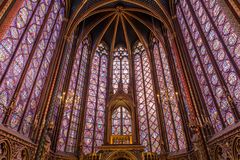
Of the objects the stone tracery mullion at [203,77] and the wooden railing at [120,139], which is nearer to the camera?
the stone tracery mullion at [203,77]

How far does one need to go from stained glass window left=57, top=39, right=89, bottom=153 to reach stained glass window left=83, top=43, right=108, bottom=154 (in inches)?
36.5

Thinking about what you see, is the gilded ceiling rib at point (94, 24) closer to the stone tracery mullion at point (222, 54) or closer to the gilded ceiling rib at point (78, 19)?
the gilded ceiling rib at point (78, 19)

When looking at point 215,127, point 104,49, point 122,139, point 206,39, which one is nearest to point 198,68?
point 206,39

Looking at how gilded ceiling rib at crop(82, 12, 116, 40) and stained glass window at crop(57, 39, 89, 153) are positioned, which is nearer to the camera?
stained glass window at crop(57, 39, 89, 153)

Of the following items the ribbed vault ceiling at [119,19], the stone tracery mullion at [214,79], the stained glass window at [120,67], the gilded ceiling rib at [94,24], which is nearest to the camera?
the stone tracery mullion at [214,79]

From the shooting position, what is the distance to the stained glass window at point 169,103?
13275 millimetres

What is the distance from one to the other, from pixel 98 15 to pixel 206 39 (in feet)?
41.9

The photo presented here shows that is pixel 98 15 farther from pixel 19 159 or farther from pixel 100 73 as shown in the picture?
pixel 19 159

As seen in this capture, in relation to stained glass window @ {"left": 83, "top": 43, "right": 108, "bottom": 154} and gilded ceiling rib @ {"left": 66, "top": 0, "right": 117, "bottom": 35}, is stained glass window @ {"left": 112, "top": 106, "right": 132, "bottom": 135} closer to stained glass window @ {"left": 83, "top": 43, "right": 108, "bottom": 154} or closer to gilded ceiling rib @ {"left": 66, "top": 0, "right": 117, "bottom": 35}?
stained glass window @ {"left": 83, "top": 43, "right": 108, "bottom": 154}

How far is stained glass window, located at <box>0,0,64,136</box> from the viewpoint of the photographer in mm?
8453

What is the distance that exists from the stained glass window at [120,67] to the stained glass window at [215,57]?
27.5 feet

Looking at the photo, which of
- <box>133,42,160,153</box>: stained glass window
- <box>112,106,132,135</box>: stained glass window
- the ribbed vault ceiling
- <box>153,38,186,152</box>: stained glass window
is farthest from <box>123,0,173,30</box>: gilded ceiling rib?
<box>112,106,132,135</box>: stained glass window

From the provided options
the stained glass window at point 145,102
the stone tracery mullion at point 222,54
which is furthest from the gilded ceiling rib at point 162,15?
the stained glass window at point 145,102

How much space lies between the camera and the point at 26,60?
386 inches
